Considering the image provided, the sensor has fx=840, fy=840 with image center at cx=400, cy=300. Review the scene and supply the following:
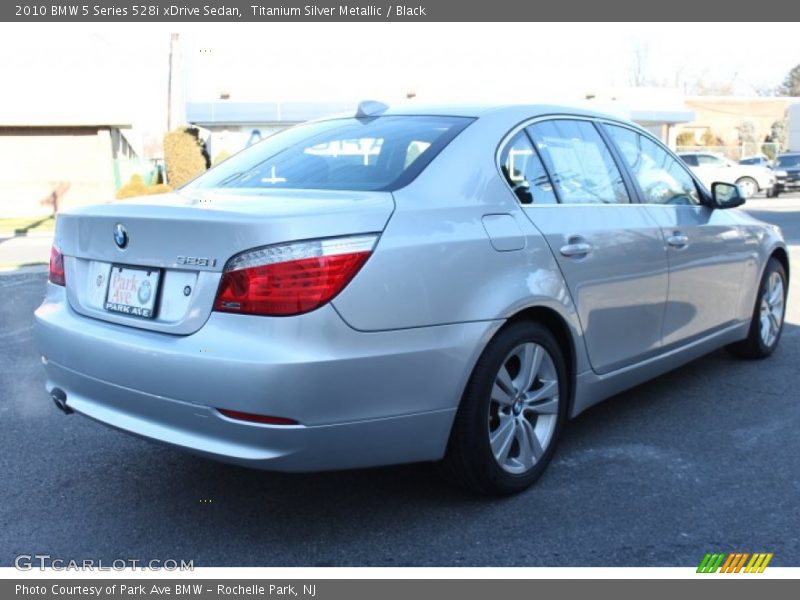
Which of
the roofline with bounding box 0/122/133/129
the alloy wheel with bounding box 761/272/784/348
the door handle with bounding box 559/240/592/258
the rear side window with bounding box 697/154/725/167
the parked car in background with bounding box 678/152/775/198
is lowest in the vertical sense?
the parked car in background with bounding box 678/152/775/198

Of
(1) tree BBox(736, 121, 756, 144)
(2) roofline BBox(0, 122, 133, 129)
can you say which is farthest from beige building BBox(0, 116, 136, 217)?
(1) tree BBox(736, 121, 756, 144)

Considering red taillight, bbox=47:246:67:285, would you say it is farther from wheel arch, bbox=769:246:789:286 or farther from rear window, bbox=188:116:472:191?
wheel arch, bbox=769:246:789:286

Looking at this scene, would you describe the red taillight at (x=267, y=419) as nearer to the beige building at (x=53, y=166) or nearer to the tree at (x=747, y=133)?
the beige building at (x=53, y=166)

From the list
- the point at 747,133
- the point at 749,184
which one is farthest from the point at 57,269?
the point at 747,133

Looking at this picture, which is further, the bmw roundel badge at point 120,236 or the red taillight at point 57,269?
the red taillight at point 57,269

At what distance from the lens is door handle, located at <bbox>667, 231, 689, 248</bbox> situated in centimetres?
445

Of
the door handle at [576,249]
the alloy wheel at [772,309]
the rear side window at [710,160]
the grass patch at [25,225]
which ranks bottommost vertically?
the grass patch at [25,225]

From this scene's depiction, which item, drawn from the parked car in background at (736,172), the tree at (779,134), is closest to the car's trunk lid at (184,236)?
the parked car in background at (736,172)

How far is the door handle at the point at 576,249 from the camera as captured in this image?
370 cm

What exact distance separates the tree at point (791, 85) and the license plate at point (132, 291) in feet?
290

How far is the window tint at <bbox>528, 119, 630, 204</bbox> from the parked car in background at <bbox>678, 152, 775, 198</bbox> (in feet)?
85.3

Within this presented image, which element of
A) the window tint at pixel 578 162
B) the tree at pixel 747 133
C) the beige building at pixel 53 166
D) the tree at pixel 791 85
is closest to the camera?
the window tint at pixel 578 162

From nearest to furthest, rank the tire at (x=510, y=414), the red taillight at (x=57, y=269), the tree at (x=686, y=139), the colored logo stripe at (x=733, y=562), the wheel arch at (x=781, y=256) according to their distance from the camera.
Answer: the colored logo stripe at (x=733, y=562), the tire at (x=510, y=414), the red taillight at (x=57, y=269), the wheel arch at (x=781, y=256), the tree at (x=686, y=139)

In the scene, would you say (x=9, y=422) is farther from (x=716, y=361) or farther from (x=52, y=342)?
(x=716, y=361)
